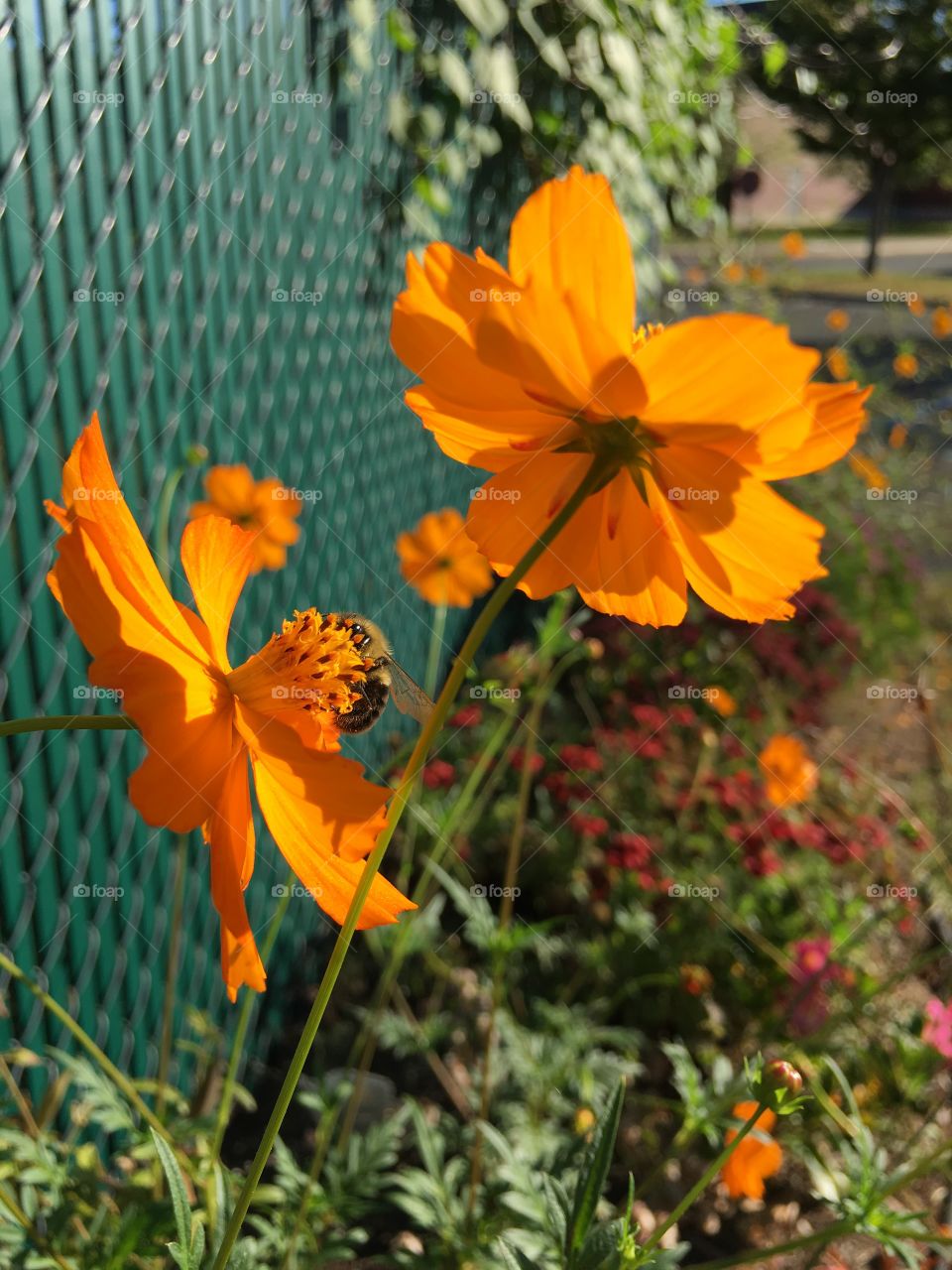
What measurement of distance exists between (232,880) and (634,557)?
0.20 metres

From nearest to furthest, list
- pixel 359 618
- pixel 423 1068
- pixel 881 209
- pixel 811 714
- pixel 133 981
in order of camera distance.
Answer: pixel 359 618
pixel 133 981
pixel 423 1068
pixel 811 714
pixel 881 209

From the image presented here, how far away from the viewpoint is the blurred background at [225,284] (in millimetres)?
1160

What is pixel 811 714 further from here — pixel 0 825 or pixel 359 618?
pixel 359 618

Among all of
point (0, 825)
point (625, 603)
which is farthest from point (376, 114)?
point (625, 603)

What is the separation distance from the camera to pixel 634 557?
1.46ft

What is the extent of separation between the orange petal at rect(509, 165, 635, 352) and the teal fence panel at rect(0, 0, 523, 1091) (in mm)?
845

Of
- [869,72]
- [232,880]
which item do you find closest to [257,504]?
[232,880]

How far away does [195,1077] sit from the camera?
5.25 ft

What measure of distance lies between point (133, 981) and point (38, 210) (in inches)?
36.4

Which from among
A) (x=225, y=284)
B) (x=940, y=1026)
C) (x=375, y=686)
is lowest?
(x=940, y=1026)

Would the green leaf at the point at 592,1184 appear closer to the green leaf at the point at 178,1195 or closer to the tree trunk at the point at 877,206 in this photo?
the green leaf at the point at 178,1195

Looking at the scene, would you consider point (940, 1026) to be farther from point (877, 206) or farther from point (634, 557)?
point (877, 206)

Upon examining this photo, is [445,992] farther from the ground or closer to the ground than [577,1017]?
closer to the ground

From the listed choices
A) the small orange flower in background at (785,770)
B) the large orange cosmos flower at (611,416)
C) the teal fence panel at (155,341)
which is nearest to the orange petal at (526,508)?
the large orange cosmos flower at (611,416)
